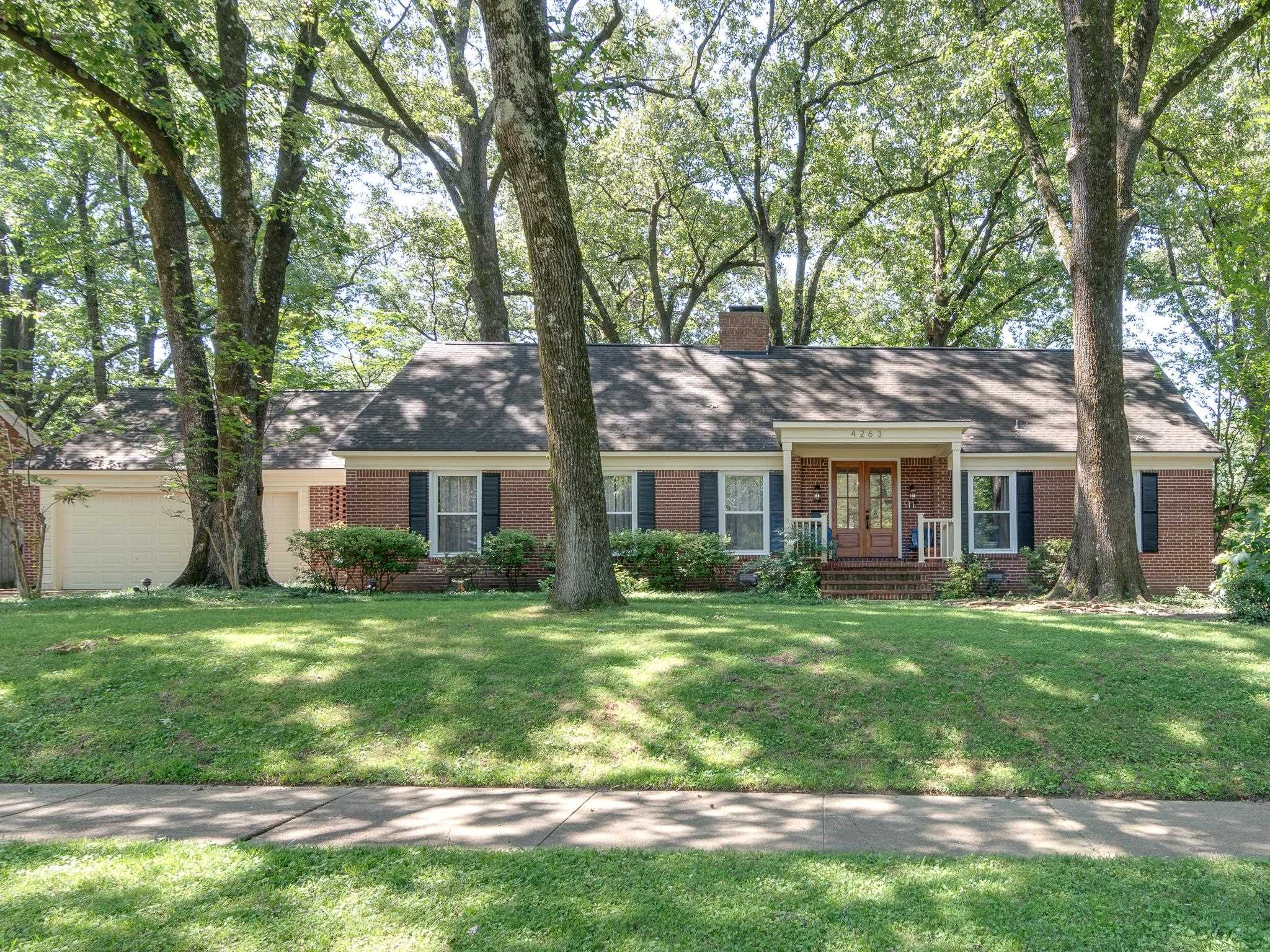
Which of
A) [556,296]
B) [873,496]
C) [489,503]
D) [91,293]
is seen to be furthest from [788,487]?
[91,293]

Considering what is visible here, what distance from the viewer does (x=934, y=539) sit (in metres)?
15.9

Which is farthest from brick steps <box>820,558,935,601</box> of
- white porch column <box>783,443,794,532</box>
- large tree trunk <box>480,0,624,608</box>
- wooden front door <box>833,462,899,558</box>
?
large tree trunk <box>480,0,624,608</box>

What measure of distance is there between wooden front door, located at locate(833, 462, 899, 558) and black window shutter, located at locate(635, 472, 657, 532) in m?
4.11

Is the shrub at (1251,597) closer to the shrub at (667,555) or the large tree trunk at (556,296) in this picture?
the large tree trunk at (556,296)

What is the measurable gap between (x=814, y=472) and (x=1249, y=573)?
8.39 metres

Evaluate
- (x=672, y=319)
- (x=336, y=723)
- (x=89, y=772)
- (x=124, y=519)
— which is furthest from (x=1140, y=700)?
(x=672, y=319)

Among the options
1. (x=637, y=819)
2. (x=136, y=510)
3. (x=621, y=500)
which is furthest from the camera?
(x=136, y=510)

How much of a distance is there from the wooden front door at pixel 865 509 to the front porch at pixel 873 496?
0.05 feet

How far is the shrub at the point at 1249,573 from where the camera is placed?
9.05 m

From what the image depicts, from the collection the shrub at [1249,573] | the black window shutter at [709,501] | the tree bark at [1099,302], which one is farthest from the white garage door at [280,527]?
the shrub at [1249,573]

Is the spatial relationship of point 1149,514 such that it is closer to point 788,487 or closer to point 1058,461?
point 1058,461

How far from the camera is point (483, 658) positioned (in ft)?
22.2

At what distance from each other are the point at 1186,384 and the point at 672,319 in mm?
18475

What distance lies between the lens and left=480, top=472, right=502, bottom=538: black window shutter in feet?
51.9
